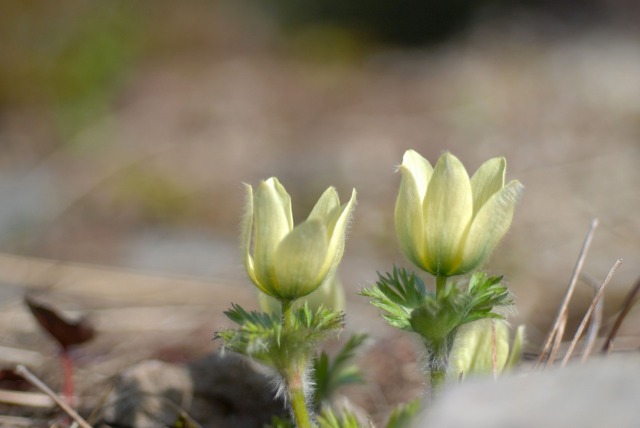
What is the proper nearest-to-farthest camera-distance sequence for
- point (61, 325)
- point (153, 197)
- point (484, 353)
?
point (484, 353)
point (61, 325)
point (153, 197)

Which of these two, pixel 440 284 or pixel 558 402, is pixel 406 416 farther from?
pixel 558 402

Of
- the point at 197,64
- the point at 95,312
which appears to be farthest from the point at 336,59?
the point at 95,312

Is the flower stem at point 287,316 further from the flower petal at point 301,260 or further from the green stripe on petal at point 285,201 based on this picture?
the green stripe on petal at point 285,201

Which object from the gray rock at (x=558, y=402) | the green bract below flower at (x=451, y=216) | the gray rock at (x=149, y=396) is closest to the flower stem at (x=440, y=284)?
the green bract below flower at (x=451, y=216)

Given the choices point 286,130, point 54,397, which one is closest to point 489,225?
point 54,397

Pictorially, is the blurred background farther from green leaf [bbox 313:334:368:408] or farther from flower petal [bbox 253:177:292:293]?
flower petal [bbox 253:177:292:293]

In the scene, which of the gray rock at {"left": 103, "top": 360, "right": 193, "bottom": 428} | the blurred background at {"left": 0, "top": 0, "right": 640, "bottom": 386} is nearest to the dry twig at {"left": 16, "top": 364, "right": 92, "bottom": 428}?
the gray rock at {"left": 103, "top": 360, "right": 193, "bottom": 428}
